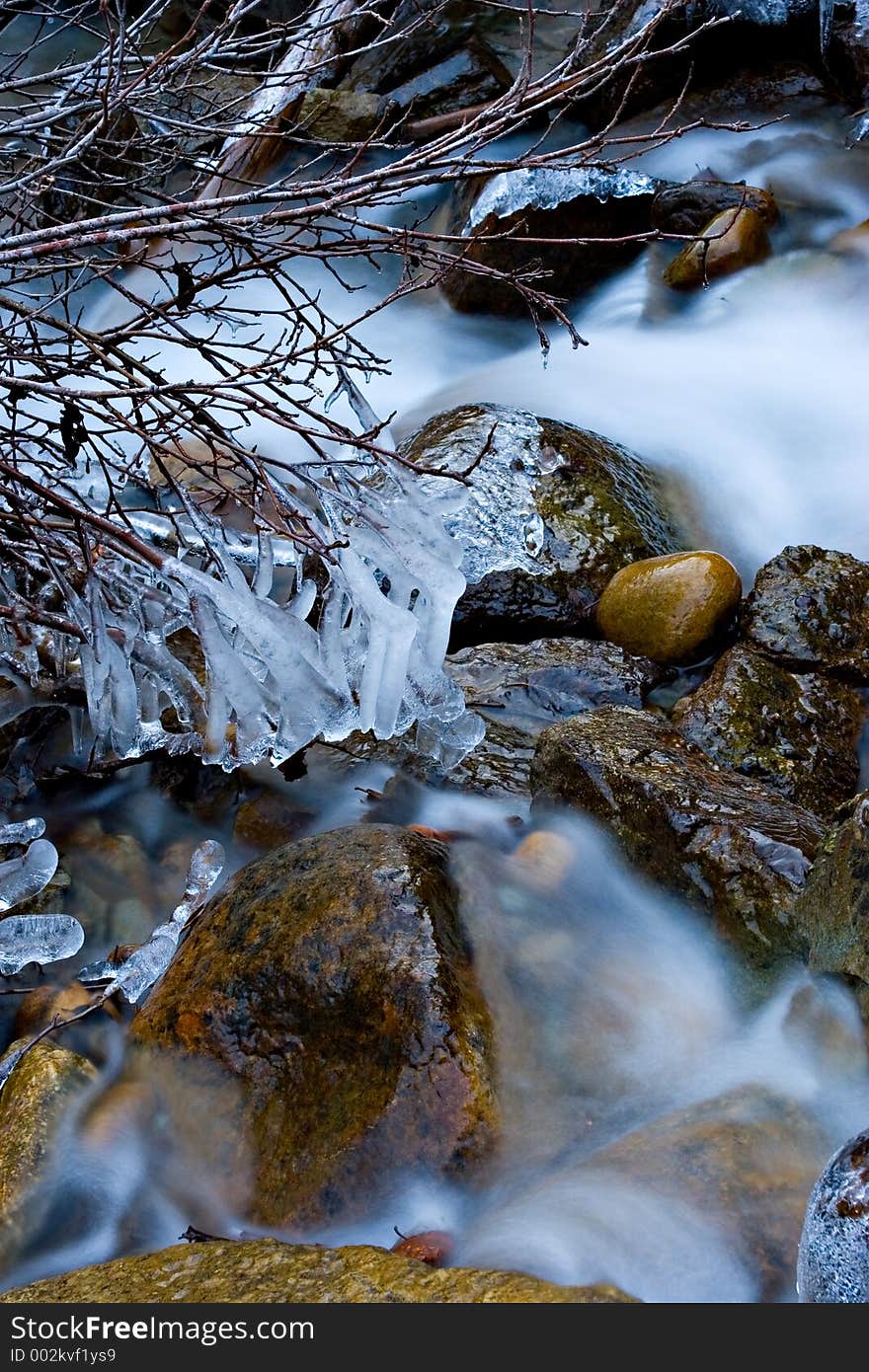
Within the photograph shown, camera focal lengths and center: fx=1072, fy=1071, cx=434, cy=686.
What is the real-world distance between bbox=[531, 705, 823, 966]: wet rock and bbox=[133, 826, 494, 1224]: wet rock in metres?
0.62

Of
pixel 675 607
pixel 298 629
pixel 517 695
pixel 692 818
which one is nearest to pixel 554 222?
pixel 675 607

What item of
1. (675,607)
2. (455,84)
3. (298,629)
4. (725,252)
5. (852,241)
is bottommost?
(852,241)

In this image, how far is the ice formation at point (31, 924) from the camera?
3.49 metres

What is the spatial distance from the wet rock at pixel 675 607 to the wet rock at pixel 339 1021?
79.3 inches

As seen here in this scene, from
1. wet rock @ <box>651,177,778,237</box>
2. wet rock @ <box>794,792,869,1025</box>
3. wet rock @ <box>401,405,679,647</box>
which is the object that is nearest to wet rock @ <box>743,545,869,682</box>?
wet rock @ <box>401,405,679,647</box>

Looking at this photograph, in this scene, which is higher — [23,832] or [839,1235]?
[23,832]

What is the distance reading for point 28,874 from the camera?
3.63 m

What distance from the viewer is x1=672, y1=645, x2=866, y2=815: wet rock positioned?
4.13m

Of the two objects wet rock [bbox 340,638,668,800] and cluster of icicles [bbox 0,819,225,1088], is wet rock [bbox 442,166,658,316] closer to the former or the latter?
wet rock [bbox 340,638,668,800]

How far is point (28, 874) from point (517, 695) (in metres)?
1.98

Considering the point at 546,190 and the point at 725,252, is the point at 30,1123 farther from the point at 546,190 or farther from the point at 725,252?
the point at 725,252

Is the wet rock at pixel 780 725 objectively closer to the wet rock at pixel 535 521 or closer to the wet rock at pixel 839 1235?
the wet rock at pixel 535 521

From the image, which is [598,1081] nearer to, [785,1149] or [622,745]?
[785,1149]
